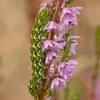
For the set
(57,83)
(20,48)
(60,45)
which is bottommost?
(57,83)

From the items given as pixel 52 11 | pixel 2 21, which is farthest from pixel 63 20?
pixel 2 21

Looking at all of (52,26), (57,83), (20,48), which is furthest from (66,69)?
(20,48)

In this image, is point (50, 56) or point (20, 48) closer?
point (50, 56)

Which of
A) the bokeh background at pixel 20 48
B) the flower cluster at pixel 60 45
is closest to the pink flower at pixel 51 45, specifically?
the flower cluster at pixel 60 45

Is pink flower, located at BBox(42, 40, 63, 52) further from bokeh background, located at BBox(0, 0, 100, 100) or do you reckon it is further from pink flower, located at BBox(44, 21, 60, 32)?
bokeh background, located at BBox(0, 0, 100, 100)

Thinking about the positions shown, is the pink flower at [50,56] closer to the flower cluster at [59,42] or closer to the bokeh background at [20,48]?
the flower cluster at [59,42]

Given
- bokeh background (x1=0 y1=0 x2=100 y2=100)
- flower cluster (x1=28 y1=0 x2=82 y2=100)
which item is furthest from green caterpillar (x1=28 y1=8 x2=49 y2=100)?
bokeh background (x1=0 y1=0 x2=100 y2=100)

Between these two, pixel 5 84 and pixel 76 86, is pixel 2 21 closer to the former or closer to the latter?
pixel 5 84

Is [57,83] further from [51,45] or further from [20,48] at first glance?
[20,48]
